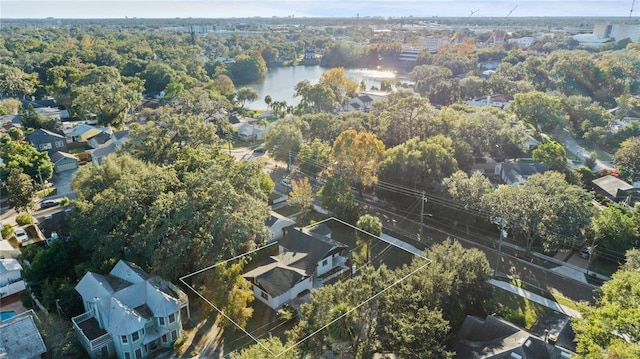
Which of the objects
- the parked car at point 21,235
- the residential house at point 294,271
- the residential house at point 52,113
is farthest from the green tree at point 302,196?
the residential house at point 52,113

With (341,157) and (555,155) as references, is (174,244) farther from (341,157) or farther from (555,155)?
(555,155)

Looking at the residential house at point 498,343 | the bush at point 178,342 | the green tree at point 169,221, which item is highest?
the green tree at point 169,221

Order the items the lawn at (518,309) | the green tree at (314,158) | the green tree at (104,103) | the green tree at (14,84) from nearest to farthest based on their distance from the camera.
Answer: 1. the lawn at (518,309)
2. the green tree at (314,158)
3. the green tree at (104,103)
4. the green tree at (14,84)

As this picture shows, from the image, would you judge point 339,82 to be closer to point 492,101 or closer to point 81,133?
point 492,101

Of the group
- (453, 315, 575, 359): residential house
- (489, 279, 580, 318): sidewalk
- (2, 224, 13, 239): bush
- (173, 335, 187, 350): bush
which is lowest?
(489, 279, 580, 318): sidewalk

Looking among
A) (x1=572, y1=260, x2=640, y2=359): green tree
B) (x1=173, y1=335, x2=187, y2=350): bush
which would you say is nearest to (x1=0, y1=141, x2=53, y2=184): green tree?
(x1=173, y1=335, x2=187, y2=350): bush

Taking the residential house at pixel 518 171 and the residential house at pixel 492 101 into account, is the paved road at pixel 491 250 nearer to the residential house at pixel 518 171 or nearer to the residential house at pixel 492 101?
the residential house at pixel 518 171

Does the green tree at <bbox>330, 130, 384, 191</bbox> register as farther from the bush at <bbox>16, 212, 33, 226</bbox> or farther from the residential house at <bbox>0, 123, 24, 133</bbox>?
the residential house at <bbox>0, 123, 24, 133</bbox>
